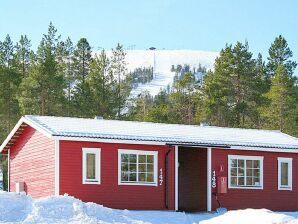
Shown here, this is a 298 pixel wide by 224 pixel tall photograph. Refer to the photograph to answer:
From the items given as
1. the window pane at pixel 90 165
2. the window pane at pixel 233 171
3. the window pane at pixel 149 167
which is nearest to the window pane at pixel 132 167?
the window pane at pixel 149 167

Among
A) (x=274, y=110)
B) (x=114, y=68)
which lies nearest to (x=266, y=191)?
(x=274, y=110)

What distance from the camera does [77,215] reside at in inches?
871

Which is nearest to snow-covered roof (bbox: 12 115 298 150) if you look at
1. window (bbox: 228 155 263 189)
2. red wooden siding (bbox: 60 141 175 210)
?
red wooden siding (bbox: 60 141 175 210)

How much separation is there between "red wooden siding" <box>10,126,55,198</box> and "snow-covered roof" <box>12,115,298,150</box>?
2.58 feet

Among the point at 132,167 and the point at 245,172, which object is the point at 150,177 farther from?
the point at 245,172

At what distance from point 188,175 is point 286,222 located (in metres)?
8.55

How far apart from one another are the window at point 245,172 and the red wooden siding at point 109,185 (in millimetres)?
3059

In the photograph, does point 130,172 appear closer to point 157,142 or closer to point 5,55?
point 157,142

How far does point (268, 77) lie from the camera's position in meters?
58.1

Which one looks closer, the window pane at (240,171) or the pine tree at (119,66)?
the window pane at (240,171)

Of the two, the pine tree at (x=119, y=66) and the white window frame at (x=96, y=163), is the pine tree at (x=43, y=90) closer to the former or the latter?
the pine tree at (x=119, y=66)

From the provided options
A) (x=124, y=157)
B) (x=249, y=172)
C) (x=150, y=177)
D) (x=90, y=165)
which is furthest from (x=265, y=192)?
(x=90, y=165)

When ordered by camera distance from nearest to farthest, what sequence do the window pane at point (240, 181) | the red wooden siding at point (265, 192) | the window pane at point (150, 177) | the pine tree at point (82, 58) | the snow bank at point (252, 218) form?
the snow bank at point (252, 218) < the window pane at point (150, 177) < the red wooden siding at point (265, 192) < the window pane at point (240, 181) < the pine tree at point (82, 58)

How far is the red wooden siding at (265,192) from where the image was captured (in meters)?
28.9
